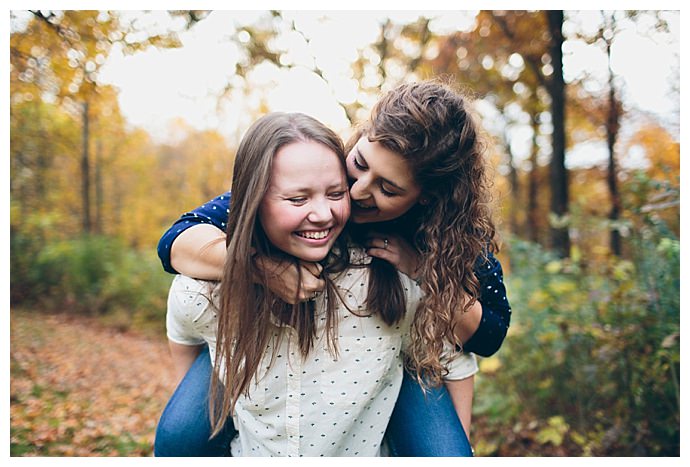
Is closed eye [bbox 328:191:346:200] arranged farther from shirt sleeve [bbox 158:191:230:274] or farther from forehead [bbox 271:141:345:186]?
shirt sleeve [bbox 158:191:230:274]

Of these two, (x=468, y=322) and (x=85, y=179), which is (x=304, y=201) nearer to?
(x=468, y=322)

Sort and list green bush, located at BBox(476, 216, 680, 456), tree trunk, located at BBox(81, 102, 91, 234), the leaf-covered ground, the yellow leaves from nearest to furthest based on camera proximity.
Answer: green bush, located at BBox(476, 216, 680, 456), the yellow leaves, the leaf-covered ground, tree trunk, located at BBox(81, 102, 91, 234)

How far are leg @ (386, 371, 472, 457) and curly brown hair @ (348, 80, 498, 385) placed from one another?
98 millimetres

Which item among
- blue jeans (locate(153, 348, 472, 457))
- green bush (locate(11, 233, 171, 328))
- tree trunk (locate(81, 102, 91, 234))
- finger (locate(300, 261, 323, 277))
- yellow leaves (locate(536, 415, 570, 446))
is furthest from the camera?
tree trunk (locate(81, 102, 91, 234))

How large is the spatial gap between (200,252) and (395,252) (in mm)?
626

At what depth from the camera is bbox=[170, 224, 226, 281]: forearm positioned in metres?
1.67

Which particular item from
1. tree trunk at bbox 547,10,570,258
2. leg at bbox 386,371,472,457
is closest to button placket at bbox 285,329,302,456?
leg at bbox 386,371,472,457

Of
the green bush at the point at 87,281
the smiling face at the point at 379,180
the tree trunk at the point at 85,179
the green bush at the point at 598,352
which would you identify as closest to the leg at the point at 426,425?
the smiling face at the point at 379,180

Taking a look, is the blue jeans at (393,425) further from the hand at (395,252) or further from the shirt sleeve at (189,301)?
the hand at (395,252)

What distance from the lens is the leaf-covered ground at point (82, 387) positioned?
150 inches

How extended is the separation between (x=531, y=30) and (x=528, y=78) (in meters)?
1.24

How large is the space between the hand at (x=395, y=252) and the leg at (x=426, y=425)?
0.43 metres
